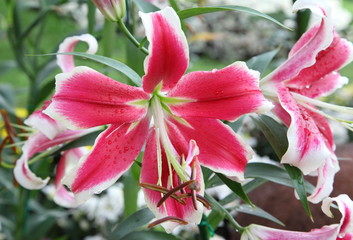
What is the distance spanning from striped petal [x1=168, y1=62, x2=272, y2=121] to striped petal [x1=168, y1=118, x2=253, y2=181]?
0.01m

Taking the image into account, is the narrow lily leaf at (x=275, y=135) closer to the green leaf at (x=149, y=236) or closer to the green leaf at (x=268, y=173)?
the green leaf at (x=268, y=173)

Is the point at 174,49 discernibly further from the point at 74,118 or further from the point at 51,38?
the point at 51,38

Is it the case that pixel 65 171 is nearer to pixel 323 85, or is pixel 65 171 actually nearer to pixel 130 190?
pixel 130 190

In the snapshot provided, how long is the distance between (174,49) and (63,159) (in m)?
0.36

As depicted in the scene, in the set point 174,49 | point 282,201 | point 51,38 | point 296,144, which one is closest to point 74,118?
point 174,49

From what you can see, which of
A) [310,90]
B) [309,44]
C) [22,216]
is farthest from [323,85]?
[22,216]

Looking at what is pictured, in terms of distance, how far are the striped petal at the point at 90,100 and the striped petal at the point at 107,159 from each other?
0.02 meters

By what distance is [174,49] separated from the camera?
23.5 inches

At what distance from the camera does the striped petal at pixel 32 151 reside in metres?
0.79

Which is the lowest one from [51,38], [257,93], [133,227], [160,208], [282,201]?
[51,38]

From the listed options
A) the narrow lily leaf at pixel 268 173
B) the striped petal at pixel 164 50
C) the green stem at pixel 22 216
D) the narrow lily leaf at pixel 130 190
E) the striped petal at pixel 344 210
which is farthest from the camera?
the green stem at pixel 22 216

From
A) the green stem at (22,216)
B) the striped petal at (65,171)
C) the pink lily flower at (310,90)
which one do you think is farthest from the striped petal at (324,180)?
the green stem at (22,216)

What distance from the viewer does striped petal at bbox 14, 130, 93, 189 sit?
0.79 meters

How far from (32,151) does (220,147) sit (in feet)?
0.94
